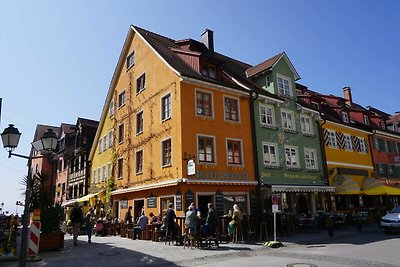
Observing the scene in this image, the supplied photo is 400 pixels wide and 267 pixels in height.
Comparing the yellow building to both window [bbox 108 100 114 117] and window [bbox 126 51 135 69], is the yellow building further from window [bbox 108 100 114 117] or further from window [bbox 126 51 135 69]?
window [bbox 108 100 114 117]

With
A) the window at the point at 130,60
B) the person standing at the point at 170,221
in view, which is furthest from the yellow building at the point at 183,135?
the person standing at the point at 170,221

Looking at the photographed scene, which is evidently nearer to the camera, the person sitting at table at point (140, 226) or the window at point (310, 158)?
the person sitting at table at point (140, 226)

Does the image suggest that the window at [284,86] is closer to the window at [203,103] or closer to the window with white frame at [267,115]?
the window with white frame at [267,115]

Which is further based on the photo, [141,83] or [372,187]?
[372,187]

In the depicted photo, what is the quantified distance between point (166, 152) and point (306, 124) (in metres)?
12.0

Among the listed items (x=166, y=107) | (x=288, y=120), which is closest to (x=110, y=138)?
(x=166, y=107)

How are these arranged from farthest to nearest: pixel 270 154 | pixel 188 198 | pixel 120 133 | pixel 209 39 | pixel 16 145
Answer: pixel 209 39
pixel 120 133
pixel 270 154
pixel 188 198
pixel 16 145

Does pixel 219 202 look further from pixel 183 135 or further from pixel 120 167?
pixel 120 167

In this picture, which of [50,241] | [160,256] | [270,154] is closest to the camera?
[160,256]

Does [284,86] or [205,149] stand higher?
[284,86]

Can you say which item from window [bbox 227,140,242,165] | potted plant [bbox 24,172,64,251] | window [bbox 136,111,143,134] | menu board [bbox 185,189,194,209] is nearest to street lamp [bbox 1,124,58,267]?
potted plant [bbox 24,172,64,251]

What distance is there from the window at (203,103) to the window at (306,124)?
8.98 m

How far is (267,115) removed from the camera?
2255 centimetres

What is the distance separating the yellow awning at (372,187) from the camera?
25578 mm
